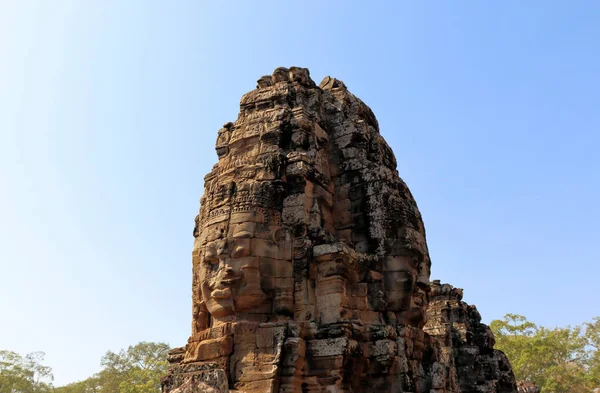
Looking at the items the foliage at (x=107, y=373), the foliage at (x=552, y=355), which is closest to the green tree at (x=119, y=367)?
the foliage at (x=107, y=373)

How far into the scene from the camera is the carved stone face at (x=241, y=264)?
9734 mm

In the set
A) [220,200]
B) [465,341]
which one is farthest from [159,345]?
[220,200]

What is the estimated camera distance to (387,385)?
9648 millimetres

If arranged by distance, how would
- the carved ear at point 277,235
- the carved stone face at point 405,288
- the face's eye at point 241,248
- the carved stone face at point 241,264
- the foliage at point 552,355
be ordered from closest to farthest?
1. the carved stone face at point 241,264
2. the face's eye at point 241,248
3. the carved ear at point 277,235
4. the carved stone face at point 405,288
5. the foliage at point 552,355

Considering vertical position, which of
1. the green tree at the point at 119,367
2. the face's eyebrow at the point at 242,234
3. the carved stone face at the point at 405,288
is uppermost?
the green tree at the point at 119,367

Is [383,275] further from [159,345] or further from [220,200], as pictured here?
[159,345]

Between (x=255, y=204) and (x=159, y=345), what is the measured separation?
3493cm

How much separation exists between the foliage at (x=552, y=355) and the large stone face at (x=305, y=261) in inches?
1129

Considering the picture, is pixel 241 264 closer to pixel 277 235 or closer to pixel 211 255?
pixel 211 255

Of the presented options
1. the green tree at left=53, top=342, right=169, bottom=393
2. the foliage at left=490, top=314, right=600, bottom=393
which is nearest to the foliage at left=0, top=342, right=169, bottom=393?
the green tree at left=53, top=342, right=169, bottom=393

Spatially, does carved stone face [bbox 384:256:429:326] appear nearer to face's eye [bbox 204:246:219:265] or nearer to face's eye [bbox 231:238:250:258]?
face's eye [bbox 231:238:250:258]

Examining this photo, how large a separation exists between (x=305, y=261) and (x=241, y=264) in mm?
1060

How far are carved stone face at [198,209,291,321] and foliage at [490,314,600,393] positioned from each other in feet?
103

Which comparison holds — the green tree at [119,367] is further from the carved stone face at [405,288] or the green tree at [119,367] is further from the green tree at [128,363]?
the carved stone face at [405,288]
